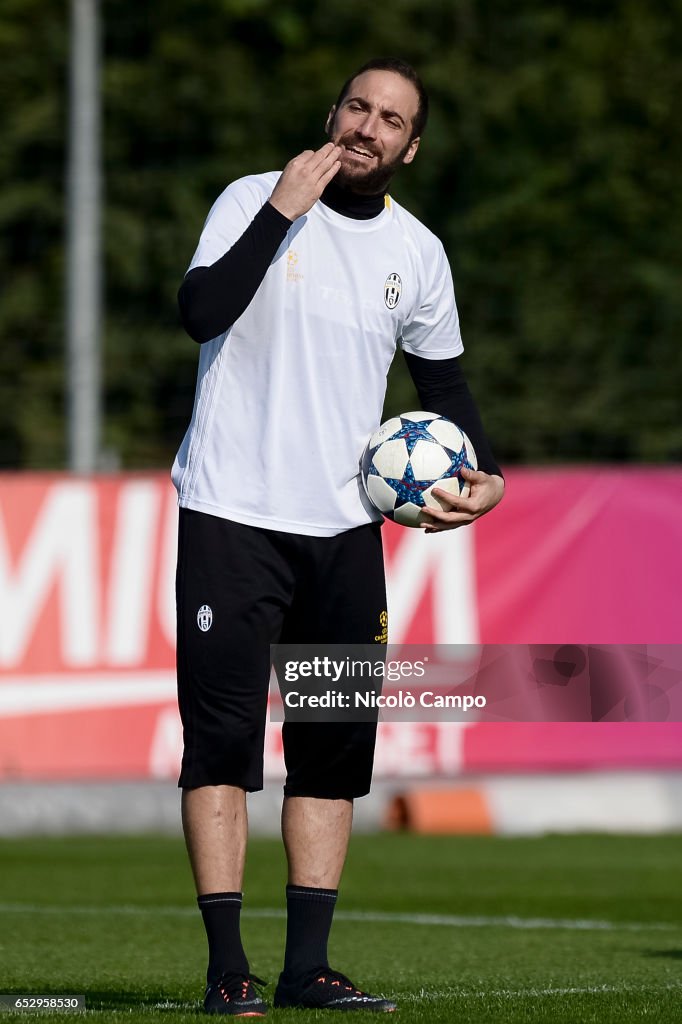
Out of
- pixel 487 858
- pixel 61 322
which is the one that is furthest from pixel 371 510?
pixel 61 322

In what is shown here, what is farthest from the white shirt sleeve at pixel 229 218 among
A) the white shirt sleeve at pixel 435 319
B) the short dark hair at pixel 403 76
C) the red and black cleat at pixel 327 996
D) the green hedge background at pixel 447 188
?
the green hedge background at pixel 447 188

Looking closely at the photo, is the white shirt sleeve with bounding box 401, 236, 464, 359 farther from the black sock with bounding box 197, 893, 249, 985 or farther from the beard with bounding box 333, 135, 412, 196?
the black sock with bounding box 197, 893, 249, 985

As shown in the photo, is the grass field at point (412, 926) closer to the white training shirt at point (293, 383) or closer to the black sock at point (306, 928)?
the black sock at point (306, 928)

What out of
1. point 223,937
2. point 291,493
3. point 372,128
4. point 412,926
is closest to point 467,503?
point 291,493

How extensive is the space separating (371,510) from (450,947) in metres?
2.08

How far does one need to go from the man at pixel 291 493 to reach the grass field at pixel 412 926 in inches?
14.7

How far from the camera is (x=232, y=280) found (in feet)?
15.0

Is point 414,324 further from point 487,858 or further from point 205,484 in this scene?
point 487,858

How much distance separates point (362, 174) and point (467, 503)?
0.86 m

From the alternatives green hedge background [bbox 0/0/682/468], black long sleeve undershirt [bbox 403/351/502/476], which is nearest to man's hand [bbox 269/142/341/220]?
black long sleeve undershirt [bbox 403/351/502/476]

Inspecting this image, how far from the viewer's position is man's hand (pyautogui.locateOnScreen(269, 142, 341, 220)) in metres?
4.63

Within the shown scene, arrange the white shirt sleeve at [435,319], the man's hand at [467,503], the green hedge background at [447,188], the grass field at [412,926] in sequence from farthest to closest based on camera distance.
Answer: the green hedge background at [447,188] → the white shirt sleeve at [435,319] → the grass field at [412,926] → the man's hand at [467,503]

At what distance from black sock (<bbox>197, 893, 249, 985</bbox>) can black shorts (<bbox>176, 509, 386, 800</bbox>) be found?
28 cm

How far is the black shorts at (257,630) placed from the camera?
4.71 metres
